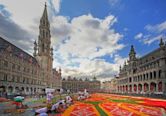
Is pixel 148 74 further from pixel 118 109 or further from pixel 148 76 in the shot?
pixel 118 109

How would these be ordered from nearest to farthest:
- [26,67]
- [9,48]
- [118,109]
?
[118,109]
[9,48]
[26,67]

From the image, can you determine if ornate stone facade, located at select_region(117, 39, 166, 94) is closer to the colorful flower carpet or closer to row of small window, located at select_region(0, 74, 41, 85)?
the colorful flower carpet

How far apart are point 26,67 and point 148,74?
5226 cm

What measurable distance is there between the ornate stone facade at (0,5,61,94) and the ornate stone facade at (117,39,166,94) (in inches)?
1900

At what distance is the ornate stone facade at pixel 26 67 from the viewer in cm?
5647

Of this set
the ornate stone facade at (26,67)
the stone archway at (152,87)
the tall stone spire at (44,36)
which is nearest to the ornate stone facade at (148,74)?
the stone archway at (152,87)

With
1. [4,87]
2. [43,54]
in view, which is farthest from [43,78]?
[4,87]

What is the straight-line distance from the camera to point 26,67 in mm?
74500

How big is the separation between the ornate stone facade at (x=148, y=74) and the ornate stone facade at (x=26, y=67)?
4826cm

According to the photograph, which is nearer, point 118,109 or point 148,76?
point 118,109

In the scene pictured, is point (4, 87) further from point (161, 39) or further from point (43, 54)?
point (161, 39)

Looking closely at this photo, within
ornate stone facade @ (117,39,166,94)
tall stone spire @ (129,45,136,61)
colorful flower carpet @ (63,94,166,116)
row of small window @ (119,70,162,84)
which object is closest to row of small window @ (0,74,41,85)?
colorful flower carpet @ (63,94,166,116)

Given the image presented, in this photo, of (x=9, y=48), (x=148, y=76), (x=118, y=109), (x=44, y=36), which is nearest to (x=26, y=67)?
(x=9, y=48)

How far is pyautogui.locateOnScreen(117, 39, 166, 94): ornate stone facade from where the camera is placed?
217 feet
